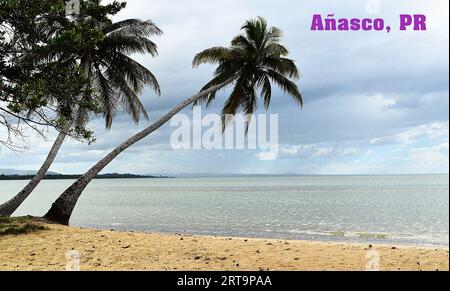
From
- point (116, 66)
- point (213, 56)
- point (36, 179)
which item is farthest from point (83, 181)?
point (213, 56)

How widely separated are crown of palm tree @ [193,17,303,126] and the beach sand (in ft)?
39.3

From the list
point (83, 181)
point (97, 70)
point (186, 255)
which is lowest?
point (186, 255)

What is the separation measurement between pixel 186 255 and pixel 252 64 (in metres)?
14.7

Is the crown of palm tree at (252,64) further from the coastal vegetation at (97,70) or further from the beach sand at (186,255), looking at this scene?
the beach sand at (186,255)

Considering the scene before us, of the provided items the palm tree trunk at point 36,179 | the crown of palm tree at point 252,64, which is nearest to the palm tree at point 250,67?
the crown of palm tree at point 252,64

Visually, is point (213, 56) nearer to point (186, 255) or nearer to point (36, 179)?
point (36, 179)

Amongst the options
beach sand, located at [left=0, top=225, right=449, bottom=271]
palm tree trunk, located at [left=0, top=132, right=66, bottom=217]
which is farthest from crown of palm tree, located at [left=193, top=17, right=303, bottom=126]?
beach sand, located at [left=0, top=225, right=449, bottom=271]

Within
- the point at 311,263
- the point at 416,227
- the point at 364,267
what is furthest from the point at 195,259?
the point at 416,227

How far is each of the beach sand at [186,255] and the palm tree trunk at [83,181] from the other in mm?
4771

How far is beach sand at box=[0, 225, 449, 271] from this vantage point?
31.9ft

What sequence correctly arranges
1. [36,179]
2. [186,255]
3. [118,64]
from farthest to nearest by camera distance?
[118,64] → [36,179] → [186,255]

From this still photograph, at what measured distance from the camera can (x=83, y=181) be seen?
19.2m
